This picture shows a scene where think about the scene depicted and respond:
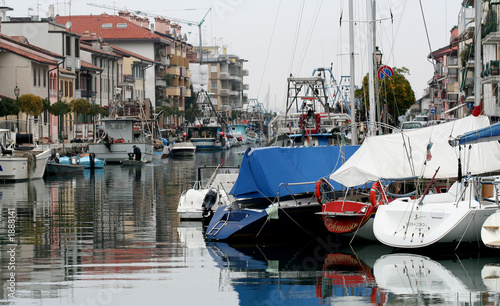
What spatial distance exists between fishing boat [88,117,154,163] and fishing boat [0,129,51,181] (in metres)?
17.0

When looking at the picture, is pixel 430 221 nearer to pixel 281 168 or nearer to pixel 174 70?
pixel 281 168

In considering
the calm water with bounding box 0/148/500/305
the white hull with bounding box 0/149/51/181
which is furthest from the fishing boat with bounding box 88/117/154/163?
the calm water with bounding box 0/148/500/305

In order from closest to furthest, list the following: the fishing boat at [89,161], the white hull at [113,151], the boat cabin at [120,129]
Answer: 1. the fishing boat at [89,161]
2. the white hull at [113,151]
3. the boat cabin at [120,129]

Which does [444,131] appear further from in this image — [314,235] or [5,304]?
[5,304]

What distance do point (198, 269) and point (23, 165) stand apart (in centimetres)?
3091

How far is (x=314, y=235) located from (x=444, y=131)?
5168 mm

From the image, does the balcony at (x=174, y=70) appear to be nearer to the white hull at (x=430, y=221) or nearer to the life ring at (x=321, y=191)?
the life ring at (x=321, y=191)

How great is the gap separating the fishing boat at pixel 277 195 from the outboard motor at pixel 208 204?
2042 mm

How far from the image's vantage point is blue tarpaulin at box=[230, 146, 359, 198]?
84.2 feet

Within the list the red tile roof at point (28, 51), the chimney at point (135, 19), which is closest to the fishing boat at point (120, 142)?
the red tile roof at point (28, 51)

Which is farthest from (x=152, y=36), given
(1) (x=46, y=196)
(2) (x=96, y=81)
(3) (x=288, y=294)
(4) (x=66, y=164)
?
(3) (x=288, y=294)

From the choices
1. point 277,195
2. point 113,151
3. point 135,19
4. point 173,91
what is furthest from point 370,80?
point 135,19

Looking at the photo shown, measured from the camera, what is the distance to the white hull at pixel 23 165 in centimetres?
4731

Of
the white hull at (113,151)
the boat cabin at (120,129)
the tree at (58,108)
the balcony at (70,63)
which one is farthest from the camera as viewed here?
the balcony at (70,63)
